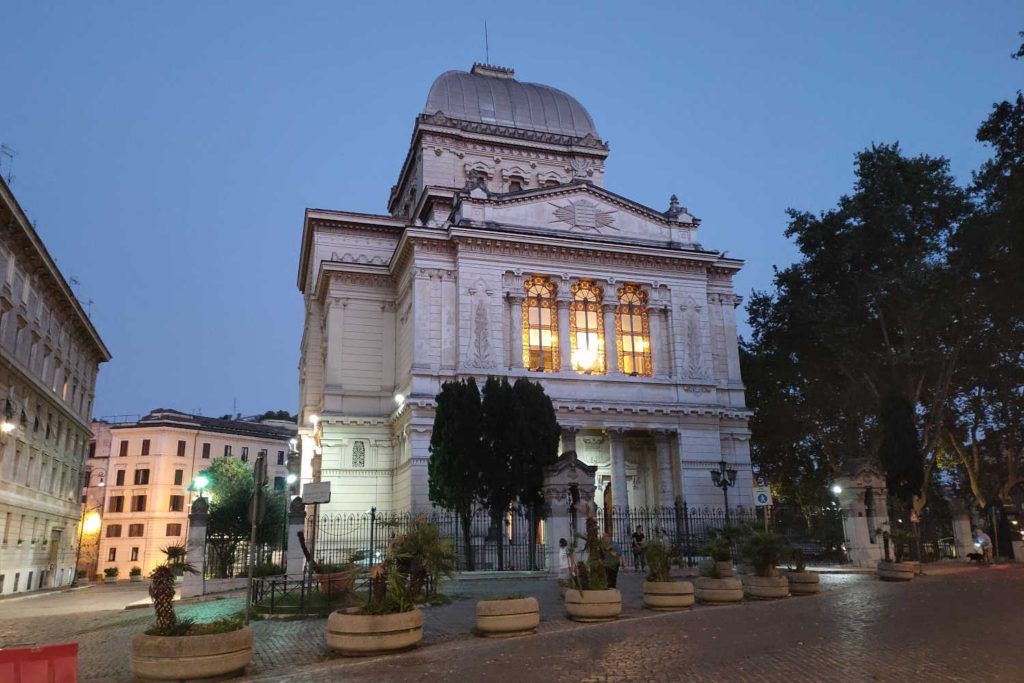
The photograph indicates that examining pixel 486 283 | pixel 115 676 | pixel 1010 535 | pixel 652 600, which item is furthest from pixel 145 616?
pixel 1010 535

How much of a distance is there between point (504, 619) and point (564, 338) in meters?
23.9

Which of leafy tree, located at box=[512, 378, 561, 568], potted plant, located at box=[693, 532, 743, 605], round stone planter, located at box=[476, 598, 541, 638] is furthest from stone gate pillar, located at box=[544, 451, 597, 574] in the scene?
round stone planter, located at box=[476, 598, 541, 638]

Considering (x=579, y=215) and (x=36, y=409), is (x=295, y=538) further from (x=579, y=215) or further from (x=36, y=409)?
(x=579, y=215)

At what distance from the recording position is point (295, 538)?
2264 centimetres

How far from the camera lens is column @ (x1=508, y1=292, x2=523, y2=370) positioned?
34.4 m

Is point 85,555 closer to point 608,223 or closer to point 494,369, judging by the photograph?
point 494,369

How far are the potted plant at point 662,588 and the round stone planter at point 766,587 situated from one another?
245 cm

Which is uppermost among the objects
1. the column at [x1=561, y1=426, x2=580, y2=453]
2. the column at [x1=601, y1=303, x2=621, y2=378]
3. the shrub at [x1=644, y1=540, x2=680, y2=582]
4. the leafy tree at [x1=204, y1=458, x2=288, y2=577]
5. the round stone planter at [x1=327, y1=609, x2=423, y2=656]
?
the column at [x1=601, y1=303, x2=621, y2=378]

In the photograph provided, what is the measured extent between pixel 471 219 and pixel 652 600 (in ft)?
77.1

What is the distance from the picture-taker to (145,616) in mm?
17812

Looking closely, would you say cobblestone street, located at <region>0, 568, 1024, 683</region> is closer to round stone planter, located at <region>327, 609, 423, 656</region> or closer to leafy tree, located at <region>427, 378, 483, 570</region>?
round stone planter, located at <region>327, 609, 423, 656</region>

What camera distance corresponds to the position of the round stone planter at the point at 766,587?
1688 centimetres

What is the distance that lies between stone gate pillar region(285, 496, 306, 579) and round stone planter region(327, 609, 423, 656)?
11.0 m

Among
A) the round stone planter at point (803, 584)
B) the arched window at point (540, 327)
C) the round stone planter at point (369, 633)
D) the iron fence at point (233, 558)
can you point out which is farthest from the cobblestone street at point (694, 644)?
the arched window at point (540, 327)
